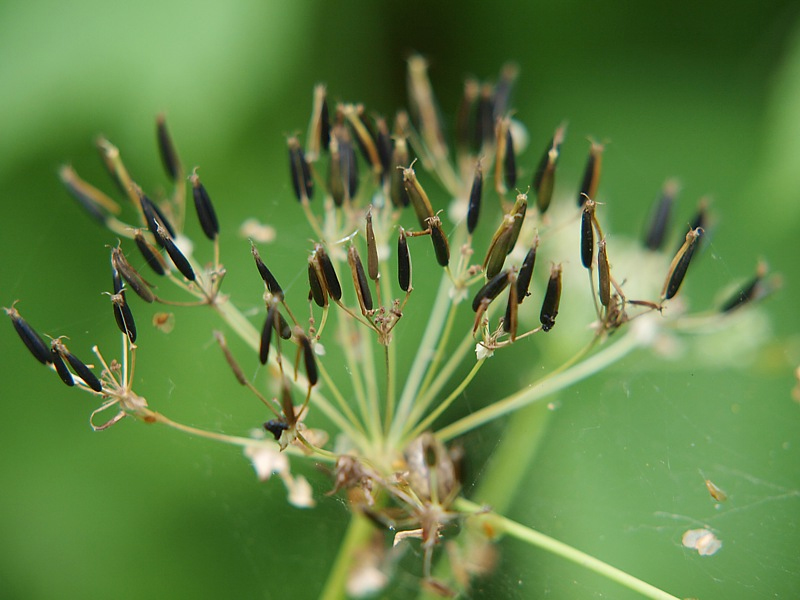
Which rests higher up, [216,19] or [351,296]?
[216,19]

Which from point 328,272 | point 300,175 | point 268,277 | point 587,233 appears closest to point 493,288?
point 587,233

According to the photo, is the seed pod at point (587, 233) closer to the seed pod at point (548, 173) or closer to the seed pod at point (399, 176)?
the seed pod at point (548, 173)

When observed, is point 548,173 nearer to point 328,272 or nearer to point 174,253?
point 328,272

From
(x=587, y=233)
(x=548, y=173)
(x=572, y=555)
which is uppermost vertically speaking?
(x=548, y=173)

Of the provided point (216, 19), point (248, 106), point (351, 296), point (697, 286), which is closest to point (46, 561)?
point (351, 296)

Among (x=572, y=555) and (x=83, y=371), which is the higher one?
(x=572, y=555)

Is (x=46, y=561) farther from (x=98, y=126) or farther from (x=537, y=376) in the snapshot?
(x=537, y=376)

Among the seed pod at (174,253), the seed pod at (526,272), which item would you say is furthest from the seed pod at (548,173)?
the seed pod at (174,253)
